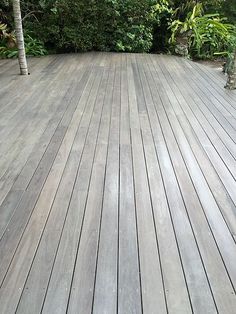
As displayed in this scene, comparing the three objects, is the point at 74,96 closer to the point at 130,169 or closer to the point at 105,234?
the point at 130,169

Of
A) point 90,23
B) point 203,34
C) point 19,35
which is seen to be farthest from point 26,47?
point 203,34

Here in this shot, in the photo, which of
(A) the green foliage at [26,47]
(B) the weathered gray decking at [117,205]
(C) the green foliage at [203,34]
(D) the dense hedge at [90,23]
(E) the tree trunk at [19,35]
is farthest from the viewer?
(C) the green foliage at [203,34]

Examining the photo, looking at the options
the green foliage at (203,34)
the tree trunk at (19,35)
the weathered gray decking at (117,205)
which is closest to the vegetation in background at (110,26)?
the green foliage at (203,34)

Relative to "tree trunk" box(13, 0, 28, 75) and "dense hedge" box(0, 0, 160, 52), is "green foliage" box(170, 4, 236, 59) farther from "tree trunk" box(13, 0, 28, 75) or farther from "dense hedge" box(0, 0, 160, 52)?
"tree trunk" box(13, 0, 28, 75)

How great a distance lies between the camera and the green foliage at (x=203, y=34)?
7023 mm

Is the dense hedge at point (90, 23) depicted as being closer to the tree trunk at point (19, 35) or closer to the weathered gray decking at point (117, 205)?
the tree trunk at point (19, 35)

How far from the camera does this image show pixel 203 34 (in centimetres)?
741

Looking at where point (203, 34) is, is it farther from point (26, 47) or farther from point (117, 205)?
point (117, 205)

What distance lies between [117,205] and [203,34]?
6759mm

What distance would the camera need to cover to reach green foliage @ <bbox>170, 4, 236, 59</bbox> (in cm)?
702

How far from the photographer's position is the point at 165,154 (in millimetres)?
2555

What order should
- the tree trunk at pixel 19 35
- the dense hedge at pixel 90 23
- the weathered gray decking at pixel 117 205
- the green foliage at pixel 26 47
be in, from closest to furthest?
the weathered gray decking at pixel 117 205 < the tree trunk at pixel 19 35 < the green foliage at pixel 26 47 < the dense hedge at pixel 90 23

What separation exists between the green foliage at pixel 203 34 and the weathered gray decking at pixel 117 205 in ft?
12.5

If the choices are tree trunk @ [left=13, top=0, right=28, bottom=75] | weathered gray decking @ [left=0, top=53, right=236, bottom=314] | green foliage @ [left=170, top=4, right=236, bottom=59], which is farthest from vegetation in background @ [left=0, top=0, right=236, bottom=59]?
weathered gray decking @ [left=0, top=53, right=236, bottom=314]
